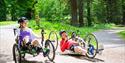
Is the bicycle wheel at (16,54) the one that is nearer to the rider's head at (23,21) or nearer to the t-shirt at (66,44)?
the rider's head at (23,21)

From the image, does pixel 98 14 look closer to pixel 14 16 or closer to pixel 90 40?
pixel 14 16

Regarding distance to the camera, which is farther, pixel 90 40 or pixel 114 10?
pixel 114 10

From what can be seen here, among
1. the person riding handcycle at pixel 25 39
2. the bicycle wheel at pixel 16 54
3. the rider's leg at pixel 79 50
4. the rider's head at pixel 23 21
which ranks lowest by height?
the rider's leg at pixel 79 50

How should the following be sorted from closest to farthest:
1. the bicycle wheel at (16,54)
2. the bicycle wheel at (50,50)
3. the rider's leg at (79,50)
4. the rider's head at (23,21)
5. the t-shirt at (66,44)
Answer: the bicycle wheel at (16,54) < the rider's head at (23,21) < the bicycle wheel at (50,50) < the rider's leg at (79,50) < the t-shirt at (66,44)

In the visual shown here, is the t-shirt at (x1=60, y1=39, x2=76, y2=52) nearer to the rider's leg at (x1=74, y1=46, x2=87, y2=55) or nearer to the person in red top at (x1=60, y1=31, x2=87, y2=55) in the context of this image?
the person in red top at (x1=60, y1=31, x2=87, y2=55)

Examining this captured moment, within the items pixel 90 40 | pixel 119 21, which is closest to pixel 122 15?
pixel 119 21

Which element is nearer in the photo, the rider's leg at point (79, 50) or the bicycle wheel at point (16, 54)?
the bicycle wheel at point (16, 54)

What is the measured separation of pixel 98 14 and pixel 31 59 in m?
56.5

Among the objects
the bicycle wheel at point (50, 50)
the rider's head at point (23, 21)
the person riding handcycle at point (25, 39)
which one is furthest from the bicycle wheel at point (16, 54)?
the bicycle wheel at point (50, 50)

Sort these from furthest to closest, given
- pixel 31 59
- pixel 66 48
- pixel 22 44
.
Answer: pixel 66 48 → pixel 31 59 → pixel 22 44

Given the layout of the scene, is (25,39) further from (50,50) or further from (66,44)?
(66,44)

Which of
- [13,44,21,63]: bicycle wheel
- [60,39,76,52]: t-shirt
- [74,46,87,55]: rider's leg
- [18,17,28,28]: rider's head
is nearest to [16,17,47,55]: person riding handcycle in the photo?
[18,17,28,28]: rider's head

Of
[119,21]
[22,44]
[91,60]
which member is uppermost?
[22,44]

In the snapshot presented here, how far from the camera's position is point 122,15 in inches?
2667
